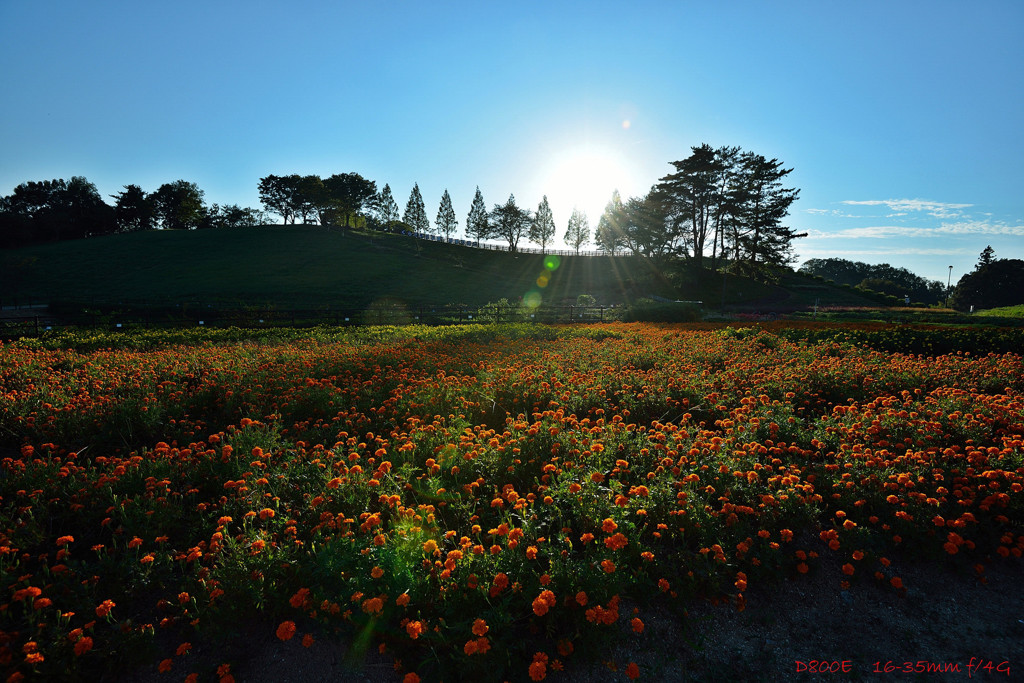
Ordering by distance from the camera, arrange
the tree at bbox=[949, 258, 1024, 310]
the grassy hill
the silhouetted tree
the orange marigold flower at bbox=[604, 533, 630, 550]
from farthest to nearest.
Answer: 1. the silhouetted tree
2. the tree at bbox=[949, 258, 1024, 310]
3. the grassy hill
4. the orange marigold flower at bbox=[604, 533, 630, 550]

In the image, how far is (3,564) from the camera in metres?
3.09

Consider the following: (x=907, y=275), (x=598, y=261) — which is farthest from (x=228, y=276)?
(x=907, y=275)

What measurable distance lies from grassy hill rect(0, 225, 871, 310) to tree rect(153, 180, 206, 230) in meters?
23.2

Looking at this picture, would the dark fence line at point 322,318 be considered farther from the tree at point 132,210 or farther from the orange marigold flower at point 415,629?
the tree at point 132,210

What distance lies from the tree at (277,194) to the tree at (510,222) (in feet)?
141

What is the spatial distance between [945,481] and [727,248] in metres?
51.3

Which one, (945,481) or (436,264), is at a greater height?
(436,264)

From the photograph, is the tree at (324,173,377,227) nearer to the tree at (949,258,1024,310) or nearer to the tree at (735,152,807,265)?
the tree at (735,152,807,265)

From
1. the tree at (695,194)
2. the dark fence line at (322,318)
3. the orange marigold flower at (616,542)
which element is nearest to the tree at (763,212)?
the tree at (695,194)

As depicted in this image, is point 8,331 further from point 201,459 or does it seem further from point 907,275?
point 907,275

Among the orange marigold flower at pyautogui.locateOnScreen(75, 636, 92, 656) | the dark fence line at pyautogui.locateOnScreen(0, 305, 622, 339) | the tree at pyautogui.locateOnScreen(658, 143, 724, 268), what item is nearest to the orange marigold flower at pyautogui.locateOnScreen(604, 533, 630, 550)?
the orange marigold flower at pyautogui.locateOnScreen(75, 636, 92, 656)

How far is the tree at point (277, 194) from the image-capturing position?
9619cm

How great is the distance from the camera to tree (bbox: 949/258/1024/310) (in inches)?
2566

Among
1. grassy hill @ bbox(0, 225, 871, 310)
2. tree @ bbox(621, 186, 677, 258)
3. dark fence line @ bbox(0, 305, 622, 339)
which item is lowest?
dark fence line @ bbox(0, 305, 622, 339)
